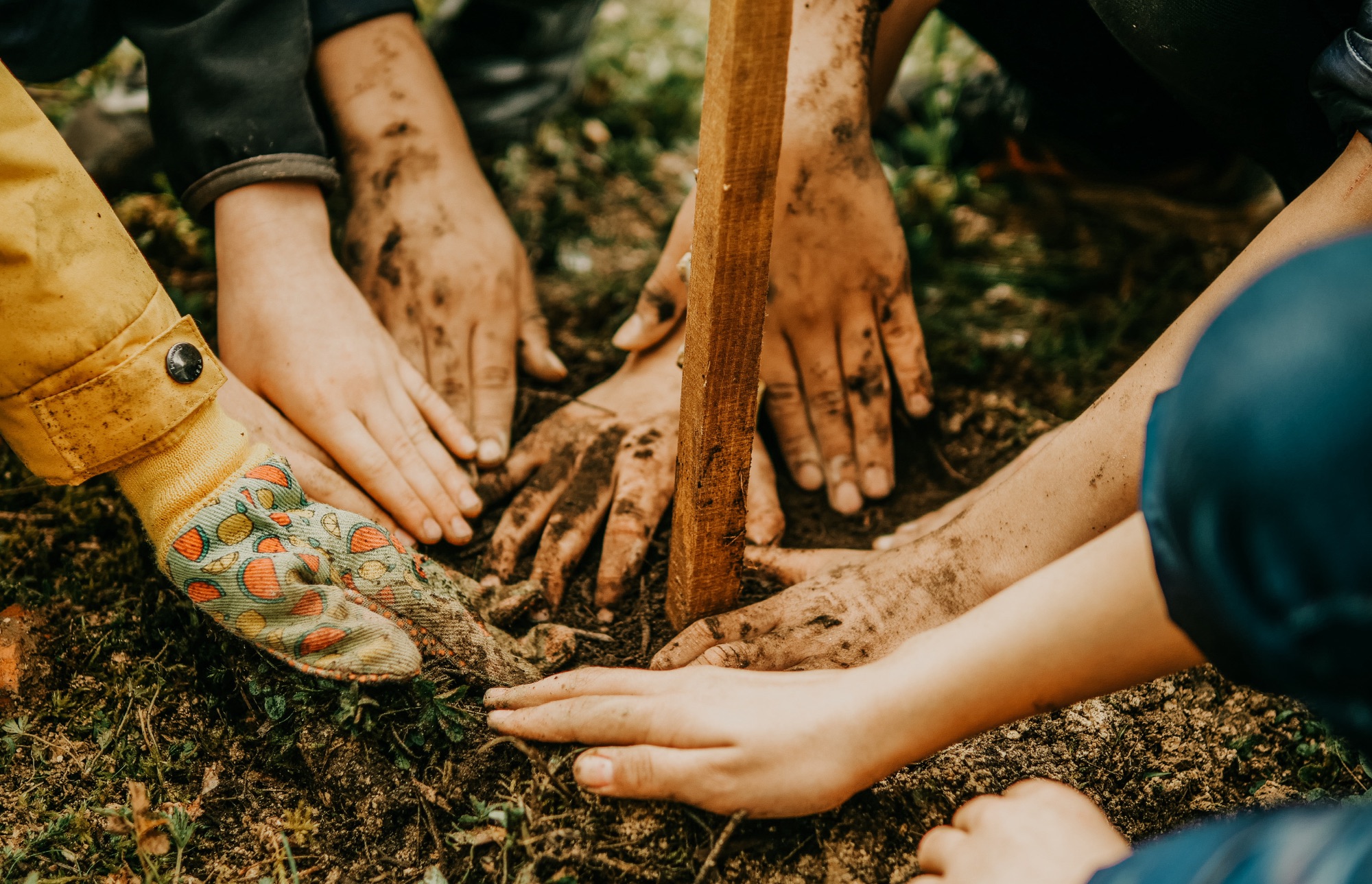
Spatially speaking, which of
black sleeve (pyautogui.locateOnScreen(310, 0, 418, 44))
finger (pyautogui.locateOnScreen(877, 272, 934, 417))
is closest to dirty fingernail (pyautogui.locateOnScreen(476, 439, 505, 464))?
finger (pyautogui.locateOnScreen(877, 272, 934, 417))

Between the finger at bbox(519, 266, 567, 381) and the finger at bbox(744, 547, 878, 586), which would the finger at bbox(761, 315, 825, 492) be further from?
Answer: the finger at bbox(519, 266, 567, 381)

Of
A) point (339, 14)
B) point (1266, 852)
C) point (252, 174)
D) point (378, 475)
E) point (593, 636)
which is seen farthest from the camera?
point (339, 14)

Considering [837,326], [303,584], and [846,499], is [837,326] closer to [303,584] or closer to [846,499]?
[846,499]

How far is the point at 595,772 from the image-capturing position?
1.11 m

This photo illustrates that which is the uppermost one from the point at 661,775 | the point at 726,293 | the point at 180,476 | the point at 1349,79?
the point at 1349,79

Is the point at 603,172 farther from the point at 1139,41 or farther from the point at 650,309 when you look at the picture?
the point at 1139,41

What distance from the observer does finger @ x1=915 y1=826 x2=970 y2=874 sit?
1.03 meters

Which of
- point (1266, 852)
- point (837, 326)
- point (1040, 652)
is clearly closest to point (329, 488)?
point (837, 326)

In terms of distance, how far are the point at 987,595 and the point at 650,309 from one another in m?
0.85

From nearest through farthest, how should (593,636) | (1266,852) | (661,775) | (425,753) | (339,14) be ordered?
(1266,852) < (661,775) < (425,753) < (593,636) < (339,14)

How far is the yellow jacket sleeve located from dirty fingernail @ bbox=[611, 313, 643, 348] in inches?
30.8

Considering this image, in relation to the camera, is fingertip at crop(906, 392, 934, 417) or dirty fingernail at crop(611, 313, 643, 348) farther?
fingertip at crop(906, 392, 934, 417)

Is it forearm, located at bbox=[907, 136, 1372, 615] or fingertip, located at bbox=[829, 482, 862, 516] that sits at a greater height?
forearm, located at bbox=[907, 136, 1372, 615]

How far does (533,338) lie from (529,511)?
50 cm
